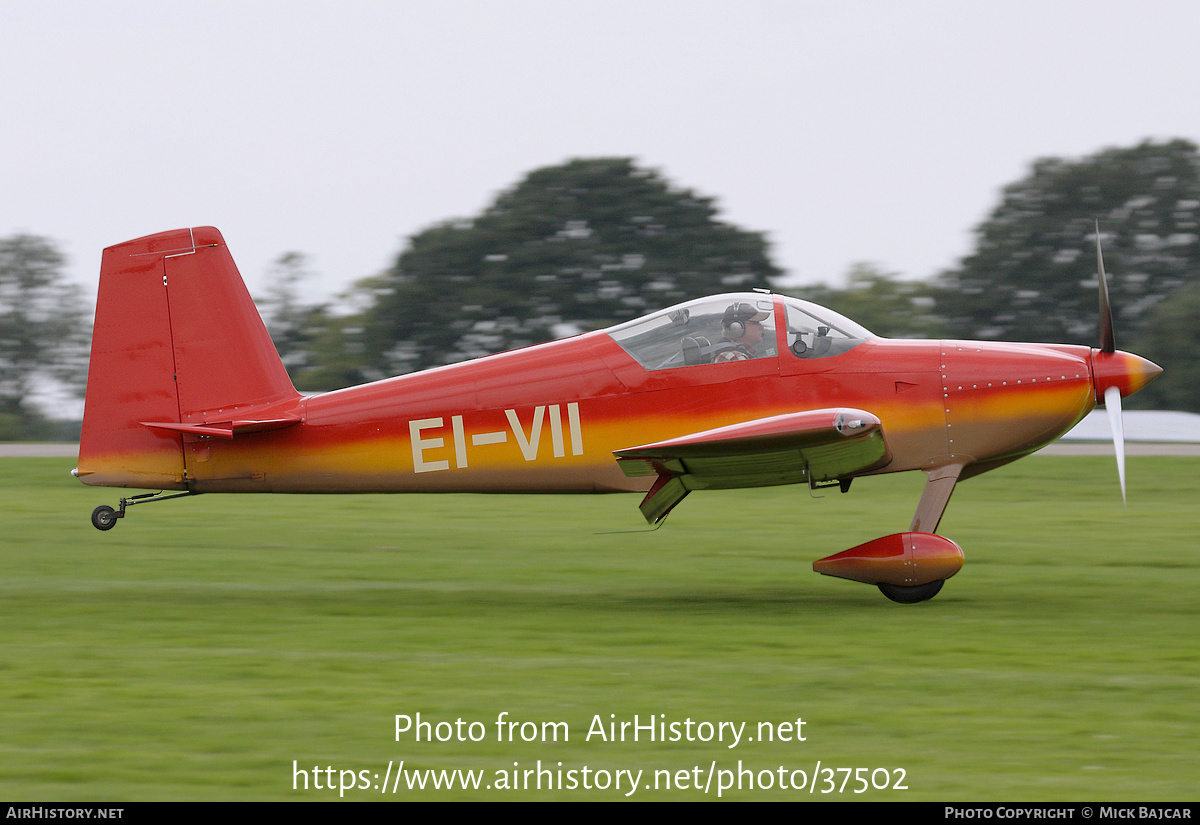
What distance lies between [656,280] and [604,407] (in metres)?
34.7

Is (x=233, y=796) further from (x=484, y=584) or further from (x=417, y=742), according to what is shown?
(x=484, y=584)

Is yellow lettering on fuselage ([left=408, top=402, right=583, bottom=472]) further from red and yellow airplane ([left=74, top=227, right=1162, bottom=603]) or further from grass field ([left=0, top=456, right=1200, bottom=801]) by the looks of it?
grass field ([left=0, top=456, right=1200, bottom=801])

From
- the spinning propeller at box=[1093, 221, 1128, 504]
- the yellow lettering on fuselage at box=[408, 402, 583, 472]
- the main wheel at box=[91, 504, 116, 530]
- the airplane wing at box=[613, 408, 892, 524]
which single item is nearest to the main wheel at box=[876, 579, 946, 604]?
the airplane wing at box=[613, 408, 892, 524]

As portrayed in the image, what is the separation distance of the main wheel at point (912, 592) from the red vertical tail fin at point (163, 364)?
4768 mm

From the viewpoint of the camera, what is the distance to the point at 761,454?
8789 millimetres

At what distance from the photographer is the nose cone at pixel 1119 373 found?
355 inches

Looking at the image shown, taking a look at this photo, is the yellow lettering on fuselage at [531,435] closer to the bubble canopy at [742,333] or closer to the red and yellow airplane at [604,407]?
the red and yellow airplane at [604,407]

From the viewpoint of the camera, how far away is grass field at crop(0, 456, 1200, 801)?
5.29 metres

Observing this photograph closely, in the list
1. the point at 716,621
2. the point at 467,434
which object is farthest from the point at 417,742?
the point at 467,434

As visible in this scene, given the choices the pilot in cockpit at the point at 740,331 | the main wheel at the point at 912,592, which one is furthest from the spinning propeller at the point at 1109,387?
Result: the pilot in cockpit at the point at 740,331

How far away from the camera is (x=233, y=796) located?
4.98m

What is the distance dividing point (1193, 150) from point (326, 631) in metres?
50.8

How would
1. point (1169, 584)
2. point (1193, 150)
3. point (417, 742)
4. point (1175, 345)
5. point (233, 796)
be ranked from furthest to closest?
1. point (1193, 150)
2. point (1175, 345)
3. point (1169, 584)
4. point (417, 742)
5. point (233, 796)

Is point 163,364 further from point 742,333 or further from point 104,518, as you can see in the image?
point 742,333
